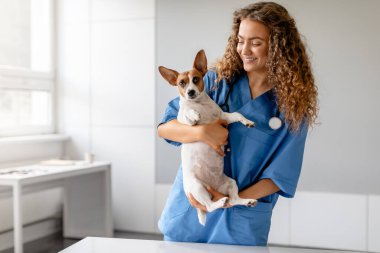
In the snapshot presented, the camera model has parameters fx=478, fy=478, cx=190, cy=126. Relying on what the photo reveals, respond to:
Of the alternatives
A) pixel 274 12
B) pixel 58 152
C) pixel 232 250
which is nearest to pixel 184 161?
pixel 232 250

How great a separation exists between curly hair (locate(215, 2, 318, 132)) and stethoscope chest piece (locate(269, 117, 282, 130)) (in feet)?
0.11

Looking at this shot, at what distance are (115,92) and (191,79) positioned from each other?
2965mm

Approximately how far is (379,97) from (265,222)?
2.36 m

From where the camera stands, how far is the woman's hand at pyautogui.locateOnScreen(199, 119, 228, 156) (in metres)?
1.50

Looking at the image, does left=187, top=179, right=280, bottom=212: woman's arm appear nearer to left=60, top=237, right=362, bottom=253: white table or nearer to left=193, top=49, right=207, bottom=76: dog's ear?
left=60, top=237, right=362, bottom=253: white table

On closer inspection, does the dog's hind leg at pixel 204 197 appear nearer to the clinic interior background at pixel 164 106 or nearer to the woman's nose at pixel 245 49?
the woman's nose at pixel 245 49

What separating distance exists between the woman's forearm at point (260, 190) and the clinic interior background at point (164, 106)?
2.21m

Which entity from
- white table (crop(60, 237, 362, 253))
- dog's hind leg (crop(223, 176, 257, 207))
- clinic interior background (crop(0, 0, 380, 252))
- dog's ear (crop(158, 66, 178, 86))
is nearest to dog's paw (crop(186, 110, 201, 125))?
dog's ear (crop(158, 66, 178, 86))

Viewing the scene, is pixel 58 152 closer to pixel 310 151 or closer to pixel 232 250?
pixel 310 151

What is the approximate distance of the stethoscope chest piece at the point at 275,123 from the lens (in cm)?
162

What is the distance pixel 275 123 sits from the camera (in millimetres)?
1621

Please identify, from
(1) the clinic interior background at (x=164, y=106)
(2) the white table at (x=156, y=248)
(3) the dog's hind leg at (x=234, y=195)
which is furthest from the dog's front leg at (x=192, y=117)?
(1) the clinic interior background at (x=164, y=106)

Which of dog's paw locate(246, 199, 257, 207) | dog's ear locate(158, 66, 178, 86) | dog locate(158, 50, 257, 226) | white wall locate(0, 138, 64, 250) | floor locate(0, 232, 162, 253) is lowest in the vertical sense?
floor locate(0, 232, 162, 253)

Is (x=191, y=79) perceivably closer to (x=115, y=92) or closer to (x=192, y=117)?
(x=192, y=117)
